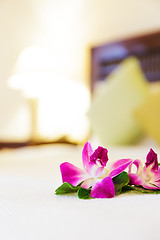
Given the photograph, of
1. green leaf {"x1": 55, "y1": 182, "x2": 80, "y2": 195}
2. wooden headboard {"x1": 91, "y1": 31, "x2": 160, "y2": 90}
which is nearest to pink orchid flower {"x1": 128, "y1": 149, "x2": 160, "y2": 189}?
green leaf {"x1": 55, "y1": 182, "x2": 80, "y2": 195}

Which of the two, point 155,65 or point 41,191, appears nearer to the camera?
point 41,191

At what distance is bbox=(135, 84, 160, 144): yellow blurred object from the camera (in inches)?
84.7

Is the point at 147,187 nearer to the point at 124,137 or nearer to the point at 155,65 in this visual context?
the point at 124,137

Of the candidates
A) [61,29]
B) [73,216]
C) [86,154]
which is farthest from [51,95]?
[73,216]

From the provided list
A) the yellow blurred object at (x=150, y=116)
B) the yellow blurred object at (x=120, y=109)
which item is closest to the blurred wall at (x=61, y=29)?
the yellow blurred object at (x=120, y=109)

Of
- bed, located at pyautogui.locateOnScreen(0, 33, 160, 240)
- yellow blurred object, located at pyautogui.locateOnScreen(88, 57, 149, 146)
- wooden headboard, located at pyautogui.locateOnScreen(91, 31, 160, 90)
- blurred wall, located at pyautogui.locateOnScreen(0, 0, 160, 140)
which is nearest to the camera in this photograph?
bed, located at pyautogui.locateOnScreen(0, 33, 160, 240)

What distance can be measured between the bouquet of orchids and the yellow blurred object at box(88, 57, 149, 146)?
1.67 metres

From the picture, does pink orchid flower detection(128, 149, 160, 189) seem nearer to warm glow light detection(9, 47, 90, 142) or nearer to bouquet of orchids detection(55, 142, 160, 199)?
bouquet of orchids detection(55, 142, 160, 199)

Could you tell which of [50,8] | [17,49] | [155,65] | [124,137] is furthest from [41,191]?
[50,8]

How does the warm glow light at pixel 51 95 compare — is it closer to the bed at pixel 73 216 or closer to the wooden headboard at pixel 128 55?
the wooden headboard at pixel 128 55

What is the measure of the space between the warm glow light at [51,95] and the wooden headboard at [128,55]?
0.87ft

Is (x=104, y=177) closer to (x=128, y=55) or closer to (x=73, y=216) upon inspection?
(x=73, y=216)

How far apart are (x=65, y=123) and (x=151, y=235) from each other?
2.89m

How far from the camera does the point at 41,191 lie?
69 centimetres
